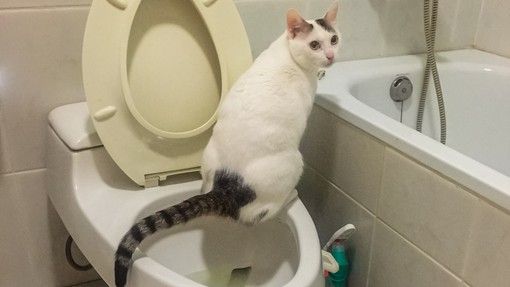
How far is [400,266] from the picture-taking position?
881 mm

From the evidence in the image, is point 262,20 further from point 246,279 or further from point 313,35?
point 246,279

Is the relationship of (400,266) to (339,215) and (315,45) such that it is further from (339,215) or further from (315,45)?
(315,45)

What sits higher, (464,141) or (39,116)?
(39,116)

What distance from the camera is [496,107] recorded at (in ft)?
4.02

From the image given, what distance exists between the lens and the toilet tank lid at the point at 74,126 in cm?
89

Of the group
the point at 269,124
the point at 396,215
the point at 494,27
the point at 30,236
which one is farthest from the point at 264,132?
the point at 494,27

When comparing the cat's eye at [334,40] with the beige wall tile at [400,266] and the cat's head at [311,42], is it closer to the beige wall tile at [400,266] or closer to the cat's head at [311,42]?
the cat's head at [311,42]

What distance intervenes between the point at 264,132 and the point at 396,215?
0.92ft

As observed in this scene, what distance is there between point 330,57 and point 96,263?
52cm

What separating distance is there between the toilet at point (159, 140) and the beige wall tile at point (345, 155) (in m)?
0.15

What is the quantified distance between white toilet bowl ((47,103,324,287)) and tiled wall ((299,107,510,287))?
157mm

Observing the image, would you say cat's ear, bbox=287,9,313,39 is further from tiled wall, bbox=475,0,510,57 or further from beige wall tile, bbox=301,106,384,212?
tiled wall, bbox=475,0,510,57

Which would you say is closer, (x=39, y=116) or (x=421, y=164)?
(x=421, y=164)

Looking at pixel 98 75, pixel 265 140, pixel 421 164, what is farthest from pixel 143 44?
pixel 421 164
